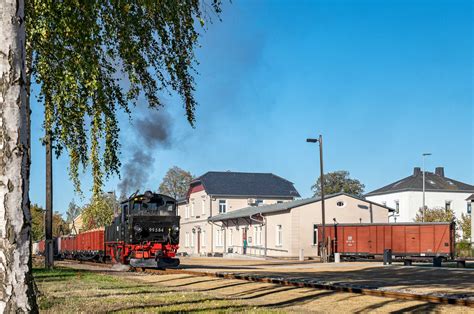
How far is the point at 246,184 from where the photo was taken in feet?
233

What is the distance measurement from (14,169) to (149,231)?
22329 mm

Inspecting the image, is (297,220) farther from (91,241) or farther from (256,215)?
(91,241)

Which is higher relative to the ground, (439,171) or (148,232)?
(439,171)

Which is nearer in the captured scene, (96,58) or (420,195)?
(96,58)

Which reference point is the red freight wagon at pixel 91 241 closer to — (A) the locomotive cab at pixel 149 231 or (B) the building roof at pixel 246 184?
(A) the locomotive cab at pixel 149 231

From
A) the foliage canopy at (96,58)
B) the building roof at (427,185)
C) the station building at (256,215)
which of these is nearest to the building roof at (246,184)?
the station building at (256,215)

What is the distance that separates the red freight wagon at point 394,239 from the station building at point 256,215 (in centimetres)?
694

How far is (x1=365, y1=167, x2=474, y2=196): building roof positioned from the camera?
8362 centimetres

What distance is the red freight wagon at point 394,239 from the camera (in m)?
37.9

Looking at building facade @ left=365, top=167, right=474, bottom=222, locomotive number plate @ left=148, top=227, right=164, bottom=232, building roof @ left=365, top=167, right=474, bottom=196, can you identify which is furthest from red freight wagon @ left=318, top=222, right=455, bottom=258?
building roof @ left=365, top=167, right=474, bottom=196

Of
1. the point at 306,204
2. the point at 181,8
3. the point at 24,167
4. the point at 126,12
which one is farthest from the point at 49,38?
the point at 306,204

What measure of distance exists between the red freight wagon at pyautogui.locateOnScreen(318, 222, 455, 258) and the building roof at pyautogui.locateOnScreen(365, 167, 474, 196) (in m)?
42.0

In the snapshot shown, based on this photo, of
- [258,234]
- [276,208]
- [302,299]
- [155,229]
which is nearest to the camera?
[302,299]

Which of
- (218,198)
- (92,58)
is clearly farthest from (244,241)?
(92,58)
